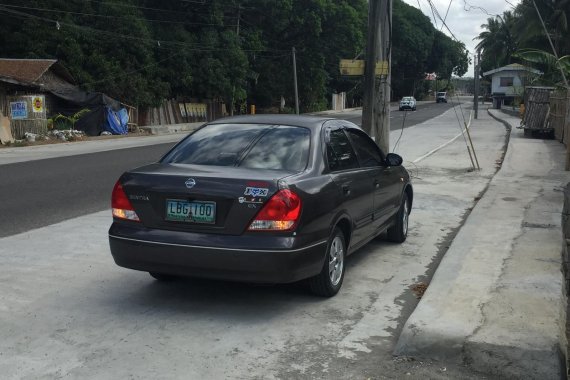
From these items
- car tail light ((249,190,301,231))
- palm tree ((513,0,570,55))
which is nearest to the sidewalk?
car tail light ((249,190,301,231))

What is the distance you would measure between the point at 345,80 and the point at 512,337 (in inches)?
2777

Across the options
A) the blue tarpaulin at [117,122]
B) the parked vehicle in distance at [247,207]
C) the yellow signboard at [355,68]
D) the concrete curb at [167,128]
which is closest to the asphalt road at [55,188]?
the parked vehicle in distance at [247,207]

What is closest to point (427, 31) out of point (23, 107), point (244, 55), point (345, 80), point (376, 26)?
point (345, 80)

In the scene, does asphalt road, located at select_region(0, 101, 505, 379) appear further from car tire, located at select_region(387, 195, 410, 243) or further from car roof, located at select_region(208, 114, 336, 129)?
car roof, located at select_region(208, 114, 336, 129)

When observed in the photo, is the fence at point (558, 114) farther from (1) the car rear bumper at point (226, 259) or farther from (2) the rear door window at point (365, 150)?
(1) the car rear bumper at point (226, 259)

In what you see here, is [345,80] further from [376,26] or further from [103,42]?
[376,26]

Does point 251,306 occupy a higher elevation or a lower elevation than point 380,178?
lower

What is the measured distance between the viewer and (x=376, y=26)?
11742 mm

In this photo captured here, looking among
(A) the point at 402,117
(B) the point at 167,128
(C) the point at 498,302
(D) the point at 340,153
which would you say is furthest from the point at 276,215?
(A) the point at 402,117

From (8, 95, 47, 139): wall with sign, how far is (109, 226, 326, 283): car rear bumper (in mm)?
25290

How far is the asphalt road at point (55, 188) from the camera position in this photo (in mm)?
9023

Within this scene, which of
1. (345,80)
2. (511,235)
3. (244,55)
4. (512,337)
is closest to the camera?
(512,337)

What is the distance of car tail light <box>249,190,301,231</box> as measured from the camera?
15.3 ft

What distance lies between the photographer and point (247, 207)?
4.68m
